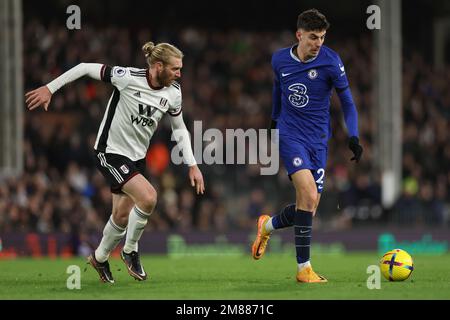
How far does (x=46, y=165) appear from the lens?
21.2 m

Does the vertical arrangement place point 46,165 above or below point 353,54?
below

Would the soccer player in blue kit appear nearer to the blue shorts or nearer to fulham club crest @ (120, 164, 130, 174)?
the blue shorts

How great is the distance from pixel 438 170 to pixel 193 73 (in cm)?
664

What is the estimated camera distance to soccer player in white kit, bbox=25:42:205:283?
32.1 feet

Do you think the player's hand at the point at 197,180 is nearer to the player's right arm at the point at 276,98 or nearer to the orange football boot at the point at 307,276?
the player's right arm at the point at 276,98

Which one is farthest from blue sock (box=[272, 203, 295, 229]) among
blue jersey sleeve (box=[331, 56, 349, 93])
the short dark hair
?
the short dark hair

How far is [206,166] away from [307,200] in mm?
12252

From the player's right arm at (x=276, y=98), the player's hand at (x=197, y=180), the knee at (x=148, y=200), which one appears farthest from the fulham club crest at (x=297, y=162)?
the knee at (x=148, y=200)

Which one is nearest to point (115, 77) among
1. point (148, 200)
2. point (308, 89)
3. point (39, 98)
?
point (39, 98)

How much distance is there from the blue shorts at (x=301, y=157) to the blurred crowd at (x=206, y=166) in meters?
10.1

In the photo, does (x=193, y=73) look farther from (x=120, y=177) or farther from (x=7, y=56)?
(x=120, y=177)

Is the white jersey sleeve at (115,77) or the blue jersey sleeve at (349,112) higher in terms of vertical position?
the white jersey sleeve at (115,77)

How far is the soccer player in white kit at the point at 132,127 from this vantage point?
32.1 ft

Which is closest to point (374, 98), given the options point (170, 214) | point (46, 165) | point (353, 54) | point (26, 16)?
point (353, 54)
